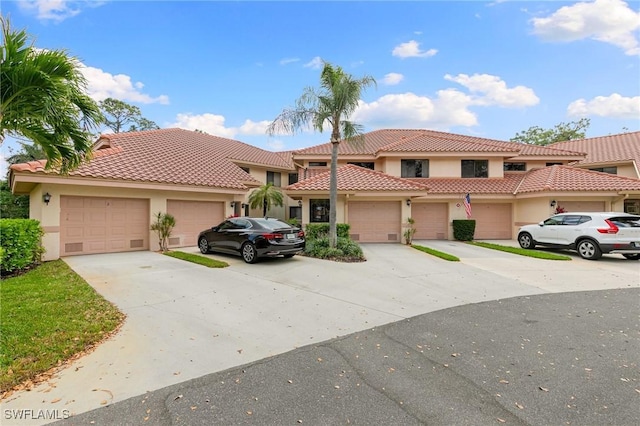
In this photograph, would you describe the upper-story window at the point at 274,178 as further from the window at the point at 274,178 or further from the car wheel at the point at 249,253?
the car wheel at the point at 249,253

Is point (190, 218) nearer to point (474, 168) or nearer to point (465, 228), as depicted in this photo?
point (465, 228)

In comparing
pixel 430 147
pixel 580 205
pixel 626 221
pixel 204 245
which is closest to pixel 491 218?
pixel 580 205

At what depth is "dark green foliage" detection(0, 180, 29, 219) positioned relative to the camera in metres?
24.5

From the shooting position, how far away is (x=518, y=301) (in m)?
6.62

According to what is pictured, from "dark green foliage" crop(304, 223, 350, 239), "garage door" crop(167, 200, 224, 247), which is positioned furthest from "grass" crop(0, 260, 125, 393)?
"dark green foliage" crop(304, 223, 350, 239)

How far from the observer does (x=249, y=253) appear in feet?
33.7

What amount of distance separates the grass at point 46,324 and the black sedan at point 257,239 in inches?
173

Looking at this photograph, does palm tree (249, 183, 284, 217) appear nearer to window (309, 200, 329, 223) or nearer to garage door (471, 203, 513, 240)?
window (309, 200, 329, 223)

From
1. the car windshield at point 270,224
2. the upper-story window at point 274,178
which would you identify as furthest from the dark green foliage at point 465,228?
the upper-story window at point 274,178

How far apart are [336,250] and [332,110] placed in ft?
18.0

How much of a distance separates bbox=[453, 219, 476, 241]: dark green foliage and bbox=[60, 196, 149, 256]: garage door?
1667 centimetres

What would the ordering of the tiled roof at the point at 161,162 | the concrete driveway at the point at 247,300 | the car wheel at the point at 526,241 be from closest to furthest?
the concrete driveway at the point at 247,300 → the tiled roof at the point at 161,162 → the car wheel at the point at 526,241

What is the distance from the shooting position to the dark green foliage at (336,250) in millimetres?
11422

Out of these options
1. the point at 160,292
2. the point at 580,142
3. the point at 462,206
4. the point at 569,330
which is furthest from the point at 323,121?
the point at 580,142
